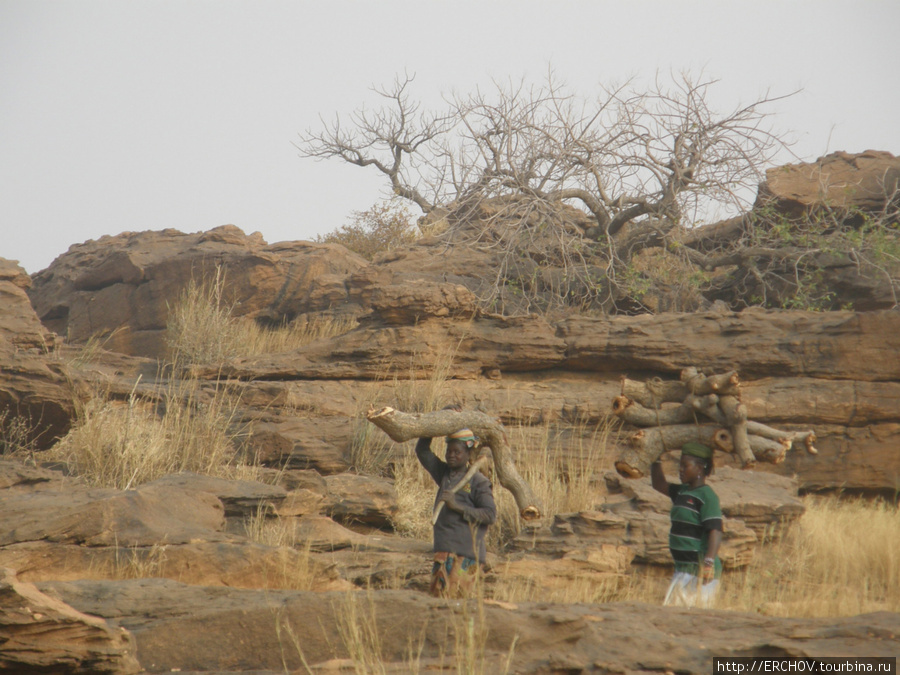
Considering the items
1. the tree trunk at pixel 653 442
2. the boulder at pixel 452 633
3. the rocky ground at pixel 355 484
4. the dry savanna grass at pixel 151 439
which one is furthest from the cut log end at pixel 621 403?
the dry savanna grass at pixel 151 439

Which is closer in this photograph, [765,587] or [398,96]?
[765,587]

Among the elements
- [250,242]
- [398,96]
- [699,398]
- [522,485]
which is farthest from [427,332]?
[398,96]

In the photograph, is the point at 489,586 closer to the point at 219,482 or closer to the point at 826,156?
the point at 219,482

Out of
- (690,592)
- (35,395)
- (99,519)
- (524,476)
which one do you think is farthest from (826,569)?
(35,395)

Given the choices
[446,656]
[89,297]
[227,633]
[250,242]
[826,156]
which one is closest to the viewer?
[446,656]

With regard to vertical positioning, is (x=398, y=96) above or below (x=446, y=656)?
above

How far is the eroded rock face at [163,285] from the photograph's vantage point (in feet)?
49.9

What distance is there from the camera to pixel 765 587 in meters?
6.80

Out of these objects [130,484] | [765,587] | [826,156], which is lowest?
[765,587]

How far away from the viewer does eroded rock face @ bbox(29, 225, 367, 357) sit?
15.2 metres

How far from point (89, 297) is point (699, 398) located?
13558 mm

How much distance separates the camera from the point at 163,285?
50.2 feet

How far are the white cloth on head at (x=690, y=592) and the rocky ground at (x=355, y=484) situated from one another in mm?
1159

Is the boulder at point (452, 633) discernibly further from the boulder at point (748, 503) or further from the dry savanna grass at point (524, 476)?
the boulder at point (748, 503)
